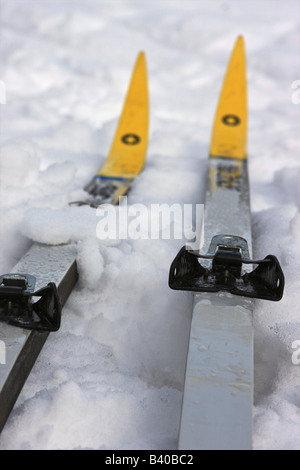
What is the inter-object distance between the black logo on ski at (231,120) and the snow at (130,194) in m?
0.25

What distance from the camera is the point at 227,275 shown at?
1645 mm

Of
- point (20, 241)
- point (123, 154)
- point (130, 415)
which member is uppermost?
point (123, 154)

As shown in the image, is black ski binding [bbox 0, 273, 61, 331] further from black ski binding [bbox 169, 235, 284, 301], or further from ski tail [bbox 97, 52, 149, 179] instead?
ski tail [bbox 97, 52, 149, 179]

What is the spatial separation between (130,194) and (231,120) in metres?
0.97

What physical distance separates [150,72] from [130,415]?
3.95 meters

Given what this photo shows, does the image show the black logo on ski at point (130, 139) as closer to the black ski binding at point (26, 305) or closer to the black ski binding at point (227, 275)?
the black ski binding at point (227, 275)

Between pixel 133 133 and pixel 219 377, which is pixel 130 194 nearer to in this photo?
pixel 133 133

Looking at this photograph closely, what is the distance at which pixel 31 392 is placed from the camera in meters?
1.46

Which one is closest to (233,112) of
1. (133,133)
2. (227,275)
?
(133,133)

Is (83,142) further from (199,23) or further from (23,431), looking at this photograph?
(199,23)

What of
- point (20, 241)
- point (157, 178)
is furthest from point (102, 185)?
point (20, 241)

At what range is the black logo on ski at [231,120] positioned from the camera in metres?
3.20

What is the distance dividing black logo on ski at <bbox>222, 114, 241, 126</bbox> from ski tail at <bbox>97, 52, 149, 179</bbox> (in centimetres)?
48

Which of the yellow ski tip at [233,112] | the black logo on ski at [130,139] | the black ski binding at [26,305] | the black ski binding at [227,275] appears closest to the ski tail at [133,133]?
the black logo on ski at [130,139]
